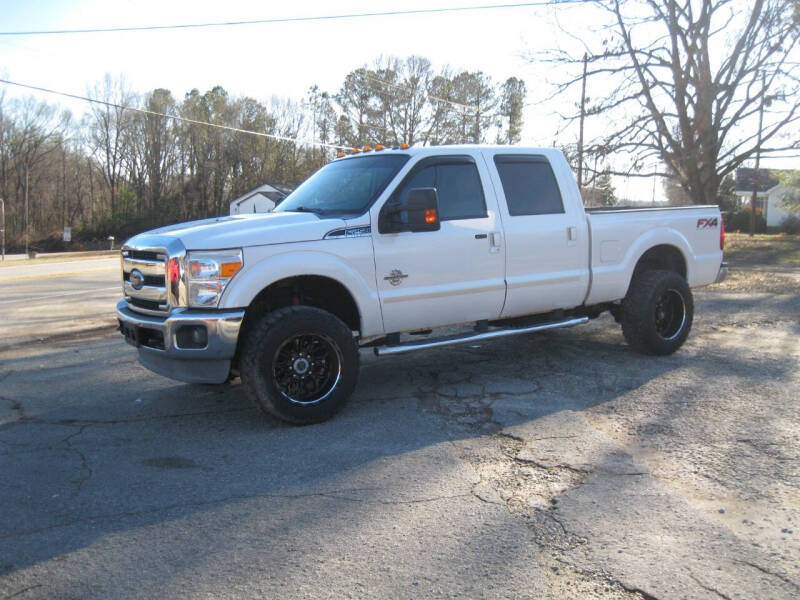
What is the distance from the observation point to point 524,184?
634 cm

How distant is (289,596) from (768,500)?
8.63ft

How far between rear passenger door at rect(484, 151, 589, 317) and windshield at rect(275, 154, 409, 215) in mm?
1025

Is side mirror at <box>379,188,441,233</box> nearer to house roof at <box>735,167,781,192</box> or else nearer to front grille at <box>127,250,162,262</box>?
front grille at <box>127,250,162,262</box>

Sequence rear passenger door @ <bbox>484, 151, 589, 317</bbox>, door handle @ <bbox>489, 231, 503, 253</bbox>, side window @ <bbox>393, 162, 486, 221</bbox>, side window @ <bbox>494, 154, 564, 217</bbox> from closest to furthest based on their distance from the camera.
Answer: side window @ <bbox>393, 162, 486, 221</bbox>, door handle @ <bbox>489, 231, 503, 253</bbox>, rear passenger door @ <bbox>484, 151, 589, 317</bbox>, side window @ <bbox>494, 154, 564, 217</bbox>

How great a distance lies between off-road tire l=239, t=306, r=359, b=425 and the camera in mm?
4766

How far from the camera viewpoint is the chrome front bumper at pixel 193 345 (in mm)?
4641

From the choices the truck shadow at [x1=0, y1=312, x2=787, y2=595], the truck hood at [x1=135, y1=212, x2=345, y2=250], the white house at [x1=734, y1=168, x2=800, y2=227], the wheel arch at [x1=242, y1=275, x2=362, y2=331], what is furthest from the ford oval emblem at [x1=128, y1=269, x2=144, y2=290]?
the white house at [x1=734, y1=168, x2=800, y2=227]

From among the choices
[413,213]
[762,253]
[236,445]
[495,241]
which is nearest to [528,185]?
[495,241]

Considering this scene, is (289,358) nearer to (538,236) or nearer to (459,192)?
(459,192)

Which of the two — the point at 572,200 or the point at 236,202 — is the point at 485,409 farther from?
the point at 236,202

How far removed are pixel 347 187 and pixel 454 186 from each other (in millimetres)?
935

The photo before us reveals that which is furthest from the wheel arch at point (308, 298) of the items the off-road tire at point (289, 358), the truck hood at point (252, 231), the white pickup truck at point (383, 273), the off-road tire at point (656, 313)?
the off-road tire at point (656, 313)

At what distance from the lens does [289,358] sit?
4.97 m

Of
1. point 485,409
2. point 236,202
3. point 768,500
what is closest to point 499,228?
point 485,409
